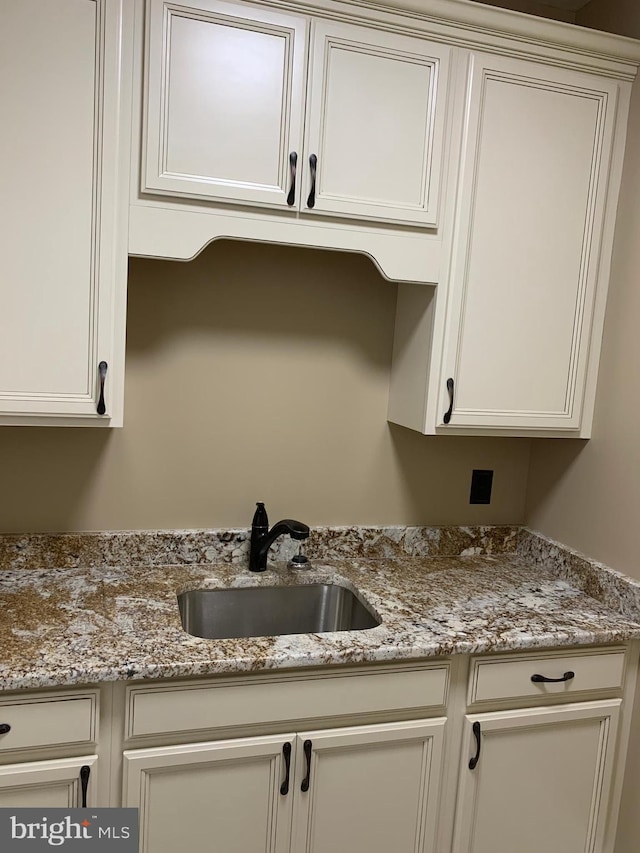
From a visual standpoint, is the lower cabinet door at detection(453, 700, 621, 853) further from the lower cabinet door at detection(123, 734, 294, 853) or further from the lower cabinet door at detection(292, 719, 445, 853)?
the lower cabinet door at detection(123, 734, 294, 853)

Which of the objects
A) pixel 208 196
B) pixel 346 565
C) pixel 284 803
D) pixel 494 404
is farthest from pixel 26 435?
pixel 494 404

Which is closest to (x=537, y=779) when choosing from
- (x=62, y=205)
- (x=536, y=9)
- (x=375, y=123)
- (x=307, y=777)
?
(x=307, y=777)

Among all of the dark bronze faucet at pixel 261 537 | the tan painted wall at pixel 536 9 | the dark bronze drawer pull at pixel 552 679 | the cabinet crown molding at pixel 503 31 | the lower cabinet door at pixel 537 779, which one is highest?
the tan painted wall at pixel 536 9

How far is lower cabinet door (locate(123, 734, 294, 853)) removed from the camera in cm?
155

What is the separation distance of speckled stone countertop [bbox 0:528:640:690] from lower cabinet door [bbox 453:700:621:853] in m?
0.25

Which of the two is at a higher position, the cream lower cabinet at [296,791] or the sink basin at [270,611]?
the sink basin at [270,611]

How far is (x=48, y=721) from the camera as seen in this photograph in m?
1.46

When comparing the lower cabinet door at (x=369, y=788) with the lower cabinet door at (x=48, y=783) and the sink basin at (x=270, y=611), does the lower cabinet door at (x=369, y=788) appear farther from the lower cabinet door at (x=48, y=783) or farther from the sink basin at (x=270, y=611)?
the lower cabinet door at (x=48, y=783)

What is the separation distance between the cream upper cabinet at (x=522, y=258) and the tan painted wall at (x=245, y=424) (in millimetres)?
240

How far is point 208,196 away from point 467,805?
5.45ft

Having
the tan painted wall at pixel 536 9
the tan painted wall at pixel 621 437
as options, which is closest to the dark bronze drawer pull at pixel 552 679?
the tan painted wall at pixel 621 437

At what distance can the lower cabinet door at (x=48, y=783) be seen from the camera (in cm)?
145

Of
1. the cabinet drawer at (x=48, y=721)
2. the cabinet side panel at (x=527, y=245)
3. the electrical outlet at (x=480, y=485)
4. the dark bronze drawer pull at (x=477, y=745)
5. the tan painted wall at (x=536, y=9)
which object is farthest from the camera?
the electrical outlet at (x=480, y=485)

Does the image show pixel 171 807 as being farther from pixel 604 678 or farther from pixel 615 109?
pixel 615 109
